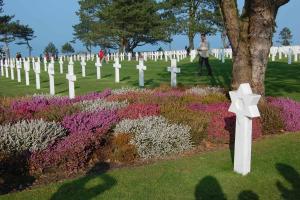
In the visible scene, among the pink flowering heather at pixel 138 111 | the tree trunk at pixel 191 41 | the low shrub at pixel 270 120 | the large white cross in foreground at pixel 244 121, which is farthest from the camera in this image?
the tree trunk at pixel 191 41

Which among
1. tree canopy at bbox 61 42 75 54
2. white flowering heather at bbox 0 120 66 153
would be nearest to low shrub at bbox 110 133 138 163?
white flowering heather at bbox 0 120 66 153

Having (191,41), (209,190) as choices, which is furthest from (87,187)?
(191,41)

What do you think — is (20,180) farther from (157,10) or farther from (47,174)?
(157,10)

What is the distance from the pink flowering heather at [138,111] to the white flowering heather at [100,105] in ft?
1.42

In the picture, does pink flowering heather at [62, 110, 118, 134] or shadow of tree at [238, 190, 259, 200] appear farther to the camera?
pink flowering heather at [62, 110, 118, 134]

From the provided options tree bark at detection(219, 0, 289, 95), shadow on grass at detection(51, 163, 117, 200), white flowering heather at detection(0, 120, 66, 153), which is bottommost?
shadow on grass at detection(51, 163, 117, 200)

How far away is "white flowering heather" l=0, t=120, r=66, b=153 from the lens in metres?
7.27

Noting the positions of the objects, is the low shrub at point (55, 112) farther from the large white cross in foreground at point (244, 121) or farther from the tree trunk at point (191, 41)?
the tree trunk at point (191, 41)

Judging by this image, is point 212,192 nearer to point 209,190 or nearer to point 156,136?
point 209,190

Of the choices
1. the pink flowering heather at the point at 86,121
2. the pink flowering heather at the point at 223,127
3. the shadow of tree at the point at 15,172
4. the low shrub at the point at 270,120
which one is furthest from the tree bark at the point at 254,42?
the shadow of tree at the point at 15,172

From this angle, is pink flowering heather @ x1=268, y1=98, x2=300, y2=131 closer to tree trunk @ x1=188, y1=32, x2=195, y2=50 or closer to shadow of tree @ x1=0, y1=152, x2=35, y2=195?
shadow of tree @ x1=0, y1=152, x2=35, y2=195

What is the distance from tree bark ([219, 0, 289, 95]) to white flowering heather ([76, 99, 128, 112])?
262 cm

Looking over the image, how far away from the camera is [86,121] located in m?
8.41

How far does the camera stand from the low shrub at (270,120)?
9.49 meters
